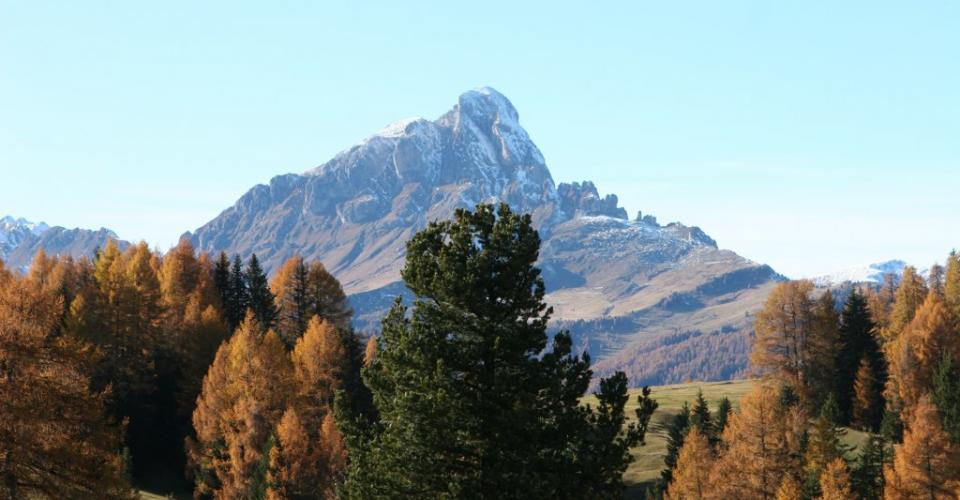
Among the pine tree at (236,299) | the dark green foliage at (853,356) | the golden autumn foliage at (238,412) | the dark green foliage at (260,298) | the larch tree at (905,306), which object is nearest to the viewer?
the golden autumn foliage at (238,412)

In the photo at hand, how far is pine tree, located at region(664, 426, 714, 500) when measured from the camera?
79.5m

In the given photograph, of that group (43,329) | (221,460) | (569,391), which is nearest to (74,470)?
(43,329)

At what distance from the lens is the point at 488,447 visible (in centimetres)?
2716

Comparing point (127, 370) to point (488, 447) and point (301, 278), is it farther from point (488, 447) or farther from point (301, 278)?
point (488, 447)

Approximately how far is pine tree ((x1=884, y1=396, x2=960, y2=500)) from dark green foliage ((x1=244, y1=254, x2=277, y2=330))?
6642cm

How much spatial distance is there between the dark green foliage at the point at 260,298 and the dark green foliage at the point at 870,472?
63318 millimetres

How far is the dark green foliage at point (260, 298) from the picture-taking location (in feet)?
350

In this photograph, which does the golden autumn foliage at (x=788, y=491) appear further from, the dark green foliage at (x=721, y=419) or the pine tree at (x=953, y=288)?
the pine tree at (x=953, y=288)

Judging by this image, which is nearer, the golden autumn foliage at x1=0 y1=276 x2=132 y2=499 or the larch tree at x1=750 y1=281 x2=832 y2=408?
the golden autumn foliage at x1=0 y1=276 x2=132 y2=499

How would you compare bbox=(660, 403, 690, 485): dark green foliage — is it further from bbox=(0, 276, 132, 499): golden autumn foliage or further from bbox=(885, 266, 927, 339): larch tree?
bbox=(0, 276, 132, 499): golden autumn foliage

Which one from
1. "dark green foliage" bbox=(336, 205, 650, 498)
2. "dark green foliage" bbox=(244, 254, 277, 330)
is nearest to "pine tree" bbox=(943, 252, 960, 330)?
"dark green foliage" bbox=(244, 254, 277, 330)

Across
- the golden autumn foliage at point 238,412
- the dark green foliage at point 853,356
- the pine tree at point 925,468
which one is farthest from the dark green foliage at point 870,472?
the golden autumn foliage at point 238,412

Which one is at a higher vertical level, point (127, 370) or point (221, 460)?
point (127, 370)

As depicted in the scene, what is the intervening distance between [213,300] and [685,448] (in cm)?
5551
